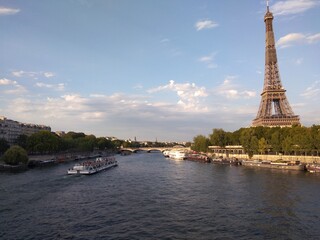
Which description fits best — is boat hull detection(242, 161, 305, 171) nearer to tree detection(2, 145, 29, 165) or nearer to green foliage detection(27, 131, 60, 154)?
tree detection(2, 145, 29, 165)

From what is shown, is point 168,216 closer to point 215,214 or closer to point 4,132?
point 215,214

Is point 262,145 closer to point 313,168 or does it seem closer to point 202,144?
point 313,168

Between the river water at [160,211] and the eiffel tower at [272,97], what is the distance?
7076 centimetres

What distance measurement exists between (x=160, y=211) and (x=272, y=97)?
10073 centimetres

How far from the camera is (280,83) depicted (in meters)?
125

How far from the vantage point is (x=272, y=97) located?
403 feet

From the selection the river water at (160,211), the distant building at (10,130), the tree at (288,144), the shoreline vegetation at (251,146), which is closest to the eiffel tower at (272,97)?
the shoreline vegetation at (251,146)

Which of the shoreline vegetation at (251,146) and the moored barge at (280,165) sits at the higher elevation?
the shoreline vegetation at (251,146)

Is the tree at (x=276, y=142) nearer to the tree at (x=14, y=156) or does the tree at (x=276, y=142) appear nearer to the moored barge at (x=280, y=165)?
the moored barge at (x=280, y=165)

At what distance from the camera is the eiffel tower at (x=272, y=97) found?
11825 centimetres

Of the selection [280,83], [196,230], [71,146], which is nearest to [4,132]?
[71,146]

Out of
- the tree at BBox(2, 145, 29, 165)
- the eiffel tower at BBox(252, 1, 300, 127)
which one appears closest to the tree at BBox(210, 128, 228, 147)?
the eiffel tower at BBox(252, 1, 300, 127)

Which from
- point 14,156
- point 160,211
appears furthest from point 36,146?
point 160,211

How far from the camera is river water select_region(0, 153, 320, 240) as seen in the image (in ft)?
84.3
